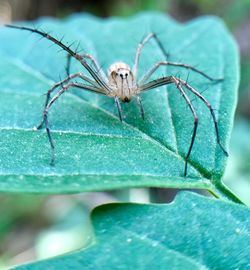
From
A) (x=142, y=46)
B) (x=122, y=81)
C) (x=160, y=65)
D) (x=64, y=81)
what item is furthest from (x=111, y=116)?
(x=142, y=46)

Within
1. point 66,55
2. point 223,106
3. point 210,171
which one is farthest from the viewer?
point 66,55

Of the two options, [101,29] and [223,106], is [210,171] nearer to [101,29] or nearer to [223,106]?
[223,106]

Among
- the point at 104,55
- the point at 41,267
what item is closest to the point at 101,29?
the point at 104,55

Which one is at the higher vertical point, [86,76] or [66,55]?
[66,55]

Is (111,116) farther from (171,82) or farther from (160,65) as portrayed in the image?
(160,65)

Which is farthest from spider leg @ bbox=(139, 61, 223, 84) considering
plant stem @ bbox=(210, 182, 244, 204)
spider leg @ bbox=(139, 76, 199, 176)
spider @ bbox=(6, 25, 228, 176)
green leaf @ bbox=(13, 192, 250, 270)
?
green leaf @ bbox=(13, 192, 250, 270)

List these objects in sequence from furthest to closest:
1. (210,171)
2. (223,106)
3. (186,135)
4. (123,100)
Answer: (123,100), (223,106), (186,135), (210,171)

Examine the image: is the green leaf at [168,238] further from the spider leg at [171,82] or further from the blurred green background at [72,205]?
the blurred green background at [72,205]
